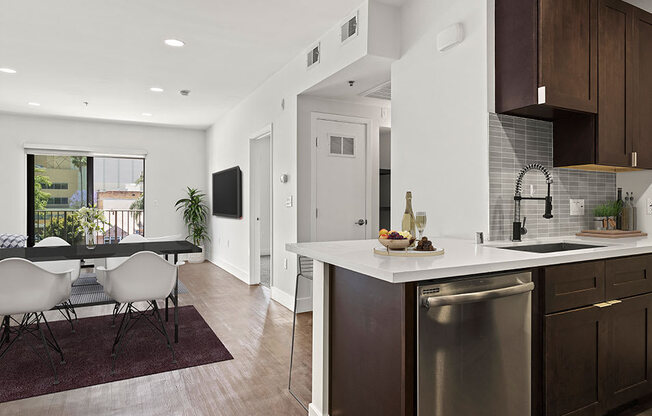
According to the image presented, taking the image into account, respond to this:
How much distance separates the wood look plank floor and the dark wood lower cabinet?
4.28 feet

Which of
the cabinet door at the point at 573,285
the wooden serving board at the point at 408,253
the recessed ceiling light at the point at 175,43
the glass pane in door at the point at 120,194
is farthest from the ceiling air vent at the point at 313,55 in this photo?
the glass pane in door at the point at 120,194

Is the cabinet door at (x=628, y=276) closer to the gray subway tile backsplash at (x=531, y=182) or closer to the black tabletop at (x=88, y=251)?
the gray subway tile backsplash at (x=531, y=182)

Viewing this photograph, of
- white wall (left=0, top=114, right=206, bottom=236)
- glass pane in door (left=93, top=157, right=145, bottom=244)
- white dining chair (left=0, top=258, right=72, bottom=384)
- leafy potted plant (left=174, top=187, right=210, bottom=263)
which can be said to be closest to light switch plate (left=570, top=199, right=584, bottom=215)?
white dining chair (left=0, top=258, right=72, bottom=384)

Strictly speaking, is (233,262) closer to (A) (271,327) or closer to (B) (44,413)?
(A) (271,327)

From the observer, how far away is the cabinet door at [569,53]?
220cm

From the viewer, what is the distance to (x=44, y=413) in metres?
2.24

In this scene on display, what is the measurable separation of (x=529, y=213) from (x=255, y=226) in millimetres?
3943

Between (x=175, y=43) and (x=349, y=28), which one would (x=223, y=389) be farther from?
(x=175, y=43)

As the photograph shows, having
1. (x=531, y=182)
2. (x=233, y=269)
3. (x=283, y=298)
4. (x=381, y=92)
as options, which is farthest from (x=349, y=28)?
(x=233, y=269)

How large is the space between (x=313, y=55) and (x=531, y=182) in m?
2.36

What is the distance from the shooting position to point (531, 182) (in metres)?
2.63

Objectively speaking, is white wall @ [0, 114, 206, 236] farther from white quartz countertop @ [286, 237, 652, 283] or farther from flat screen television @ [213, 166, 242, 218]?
white quartz countertop @ [286, 237, 652, 283]

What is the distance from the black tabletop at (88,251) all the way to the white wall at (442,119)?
1.87 meters

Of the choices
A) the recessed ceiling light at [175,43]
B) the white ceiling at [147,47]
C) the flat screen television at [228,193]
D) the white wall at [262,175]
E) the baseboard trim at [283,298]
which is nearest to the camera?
the white ceiling at [147,47]
